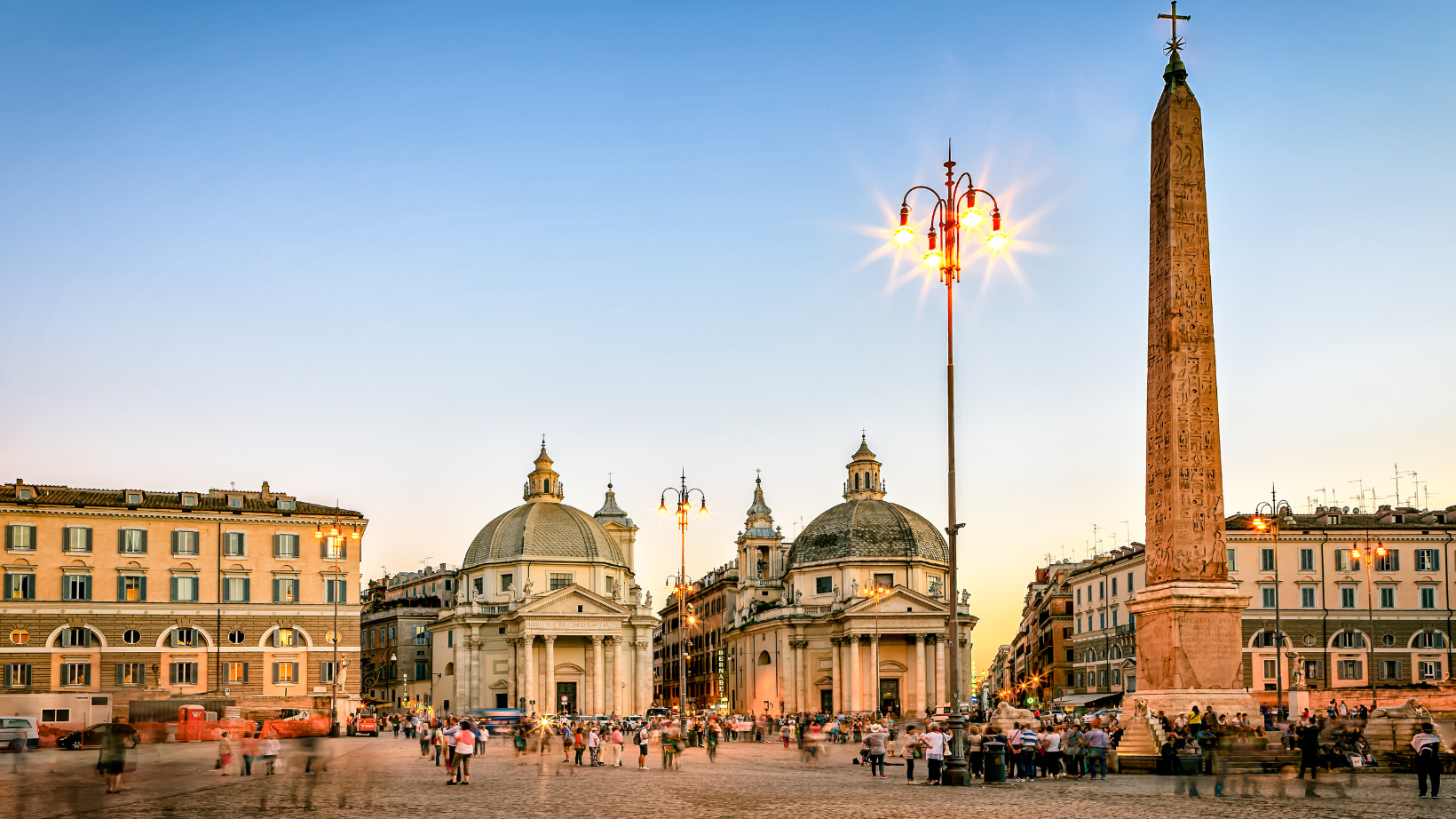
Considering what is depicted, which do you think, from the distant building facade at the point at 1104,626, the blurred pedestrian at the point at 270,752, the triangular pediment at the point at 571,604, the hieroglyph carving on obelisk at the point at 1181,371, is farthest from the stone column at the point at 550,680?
the hieroglyph carving on obelisk at the point at 1181,371

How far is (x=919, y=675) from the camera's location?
91.7m

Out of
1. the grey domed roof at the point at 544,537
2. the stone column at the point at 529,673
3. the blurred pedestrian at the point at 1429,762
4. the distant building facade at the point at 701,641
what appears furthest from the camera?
the distant building facade at the point at 701,641

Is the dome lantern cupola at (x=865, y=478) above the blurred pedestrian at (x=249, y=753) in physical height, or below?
above

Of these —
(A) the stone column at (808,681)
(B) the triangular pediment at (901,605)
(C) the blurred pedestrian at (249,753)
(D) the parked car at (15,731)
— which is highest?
(B) the triangular pediment at (901,605)

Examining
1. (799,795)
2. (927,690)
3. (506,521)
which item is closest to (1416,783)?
(799,795)

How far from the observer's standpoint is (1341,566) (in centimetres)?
7725

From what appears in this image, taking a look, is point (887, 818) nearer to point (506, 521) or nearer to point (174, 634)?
point (174, 634)

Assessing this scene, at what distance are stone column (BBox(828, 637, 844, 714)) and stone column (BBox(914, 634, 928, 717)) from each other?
4.59 metres

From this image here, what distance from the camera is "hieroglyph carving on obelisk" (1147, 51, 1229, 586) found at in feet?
99.5

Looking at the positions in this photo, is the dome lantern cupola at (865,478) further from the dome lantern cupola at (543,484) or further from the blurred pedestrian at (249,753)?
the blurred pedestrian at (249,753)

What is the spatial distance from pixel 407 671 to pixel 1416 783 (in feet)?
290

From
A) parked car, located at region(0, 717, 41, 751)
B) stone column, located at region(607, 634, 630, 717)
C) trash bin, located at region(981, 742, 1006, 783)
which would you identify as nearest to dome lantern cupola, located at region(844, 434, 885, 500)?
stone column, located at region(607, 634, 630, 717)

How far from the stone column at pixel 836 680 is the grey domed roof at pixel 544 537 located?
49.7 ft

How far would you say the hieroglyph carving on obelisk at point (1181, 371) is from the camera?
99.5ft
